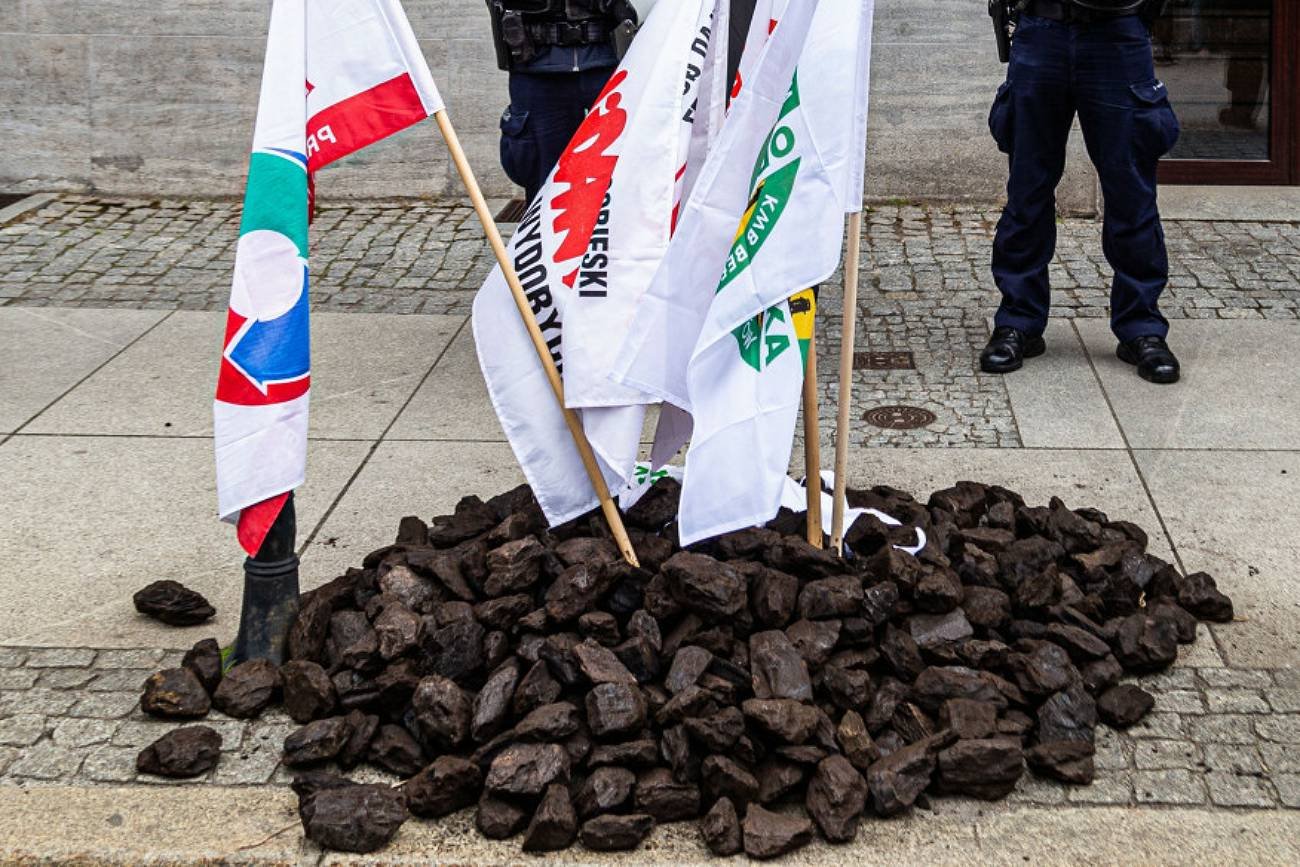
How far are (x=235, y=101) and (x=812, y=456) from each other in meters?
6.34

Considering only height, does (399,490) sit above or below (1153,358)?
above

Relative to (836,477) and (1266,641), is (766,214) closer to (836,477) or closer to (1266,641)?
(836,477)

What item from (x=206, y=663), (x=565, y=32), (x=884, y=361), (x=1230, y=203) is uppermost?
(x=565, y=32)

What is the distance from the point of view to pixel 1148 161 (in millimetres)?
6504

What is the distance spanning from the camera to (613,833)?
362cm

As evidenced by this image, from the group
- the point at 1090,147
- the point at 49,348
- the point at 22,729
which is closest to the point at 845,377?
the point at 22,729

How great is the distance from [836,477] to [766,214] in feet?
2.60

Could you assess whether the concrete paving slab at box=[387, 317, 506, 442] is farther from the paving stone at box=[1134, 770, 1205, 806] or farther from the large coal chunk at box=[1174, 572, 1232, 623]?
the paving stone at box=[1134, 770, 1205, 806]

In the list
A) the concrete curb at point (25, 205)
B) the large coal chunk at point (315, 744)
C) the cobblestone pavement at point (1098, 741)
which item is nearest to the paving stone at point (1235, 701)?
the cobblestone pavement at point (1098, 741)

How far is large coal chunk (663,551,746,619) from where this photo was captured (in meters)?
4.09

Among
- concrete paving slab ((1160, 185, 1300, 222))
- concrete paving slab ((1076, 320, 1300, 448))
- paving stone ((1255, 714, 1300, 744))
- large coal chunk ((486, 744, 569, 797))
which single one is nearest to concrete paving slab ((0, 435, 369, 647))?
large coal chunk ((486, 744, 569, 797))

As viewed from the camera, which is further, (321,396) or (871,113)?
(871,113)

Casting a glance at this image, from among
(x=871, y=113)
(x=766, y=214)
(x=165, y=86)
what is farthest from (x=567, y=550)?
(x=165, y=86)

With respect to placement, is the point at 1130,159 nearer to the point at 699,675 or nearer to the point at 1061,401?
the point at 1061,401
